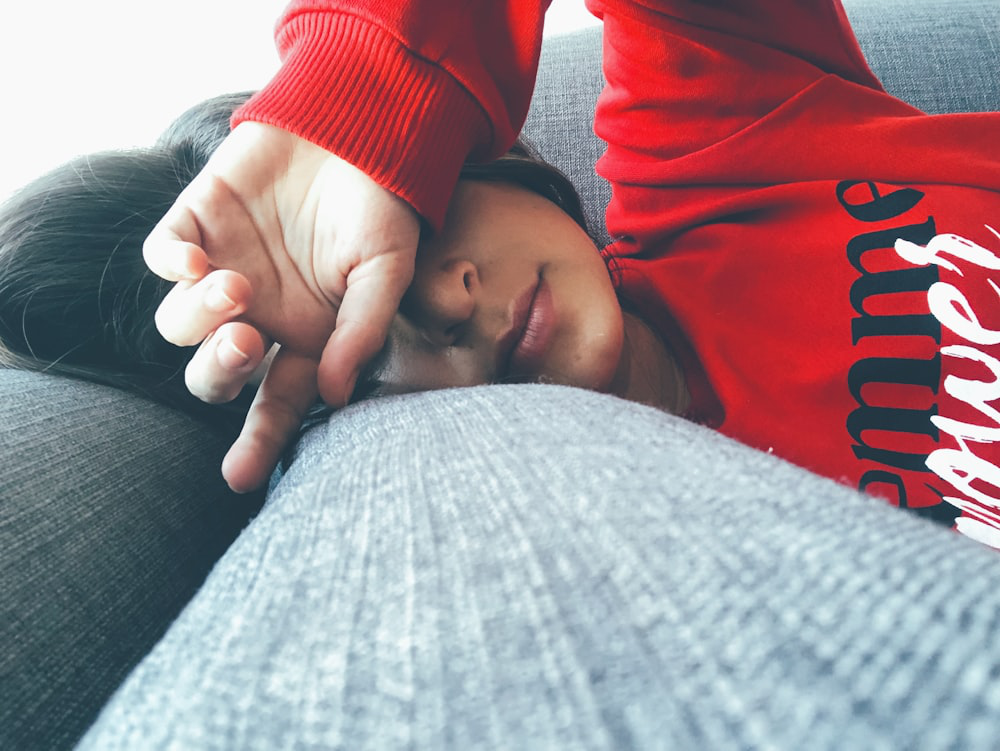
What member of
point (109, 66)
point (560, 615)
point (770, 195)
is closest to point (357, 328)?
Result: point (560, 615)

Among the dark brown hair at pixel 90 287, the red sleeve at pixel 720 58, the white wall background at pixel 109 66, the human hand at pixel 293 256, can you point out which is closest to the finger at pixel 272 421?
the human hand at pixel 293 256

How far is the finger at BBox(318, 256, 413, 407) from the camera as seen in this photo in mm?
423

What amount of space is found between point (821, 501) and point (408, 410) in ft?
0.73

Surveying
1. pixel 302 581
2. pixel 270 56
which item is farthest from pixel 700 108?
pixel 270 56

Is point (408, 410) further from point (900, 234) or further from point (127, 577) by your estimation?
point (900, 234)

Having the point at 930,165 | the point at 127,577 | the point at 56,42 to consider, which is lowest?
the point at 127,577

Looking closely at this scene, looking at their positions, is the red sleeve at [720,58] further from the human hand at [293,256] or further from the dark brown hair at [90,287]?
the dark brown hair at [90,287]

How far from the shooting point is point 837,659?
11cm

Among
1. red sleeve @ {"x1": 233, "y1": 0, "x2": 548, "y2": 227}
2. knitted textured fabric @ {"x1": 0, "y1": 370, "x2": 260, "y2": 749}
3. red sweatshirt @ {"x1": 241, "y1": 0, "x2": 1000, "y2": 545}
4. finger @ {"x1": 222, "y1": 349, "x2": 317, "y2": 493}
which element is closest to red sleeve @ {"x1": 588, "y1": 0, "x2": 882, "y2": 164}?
red sweatshirt @ {"x1": 241, "y1": 0, "x2": 1000, "y2": 545}

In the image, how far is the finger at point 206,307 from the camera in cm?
37

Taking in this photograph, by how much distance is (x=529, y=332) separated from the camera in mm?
557

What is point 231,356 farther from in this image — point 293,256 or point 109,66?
point 109,66

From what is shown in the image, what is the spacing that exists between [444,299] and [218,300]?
19cm

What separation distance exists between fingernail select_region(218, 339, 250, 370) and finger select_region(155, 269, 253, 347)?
0.02 metres
